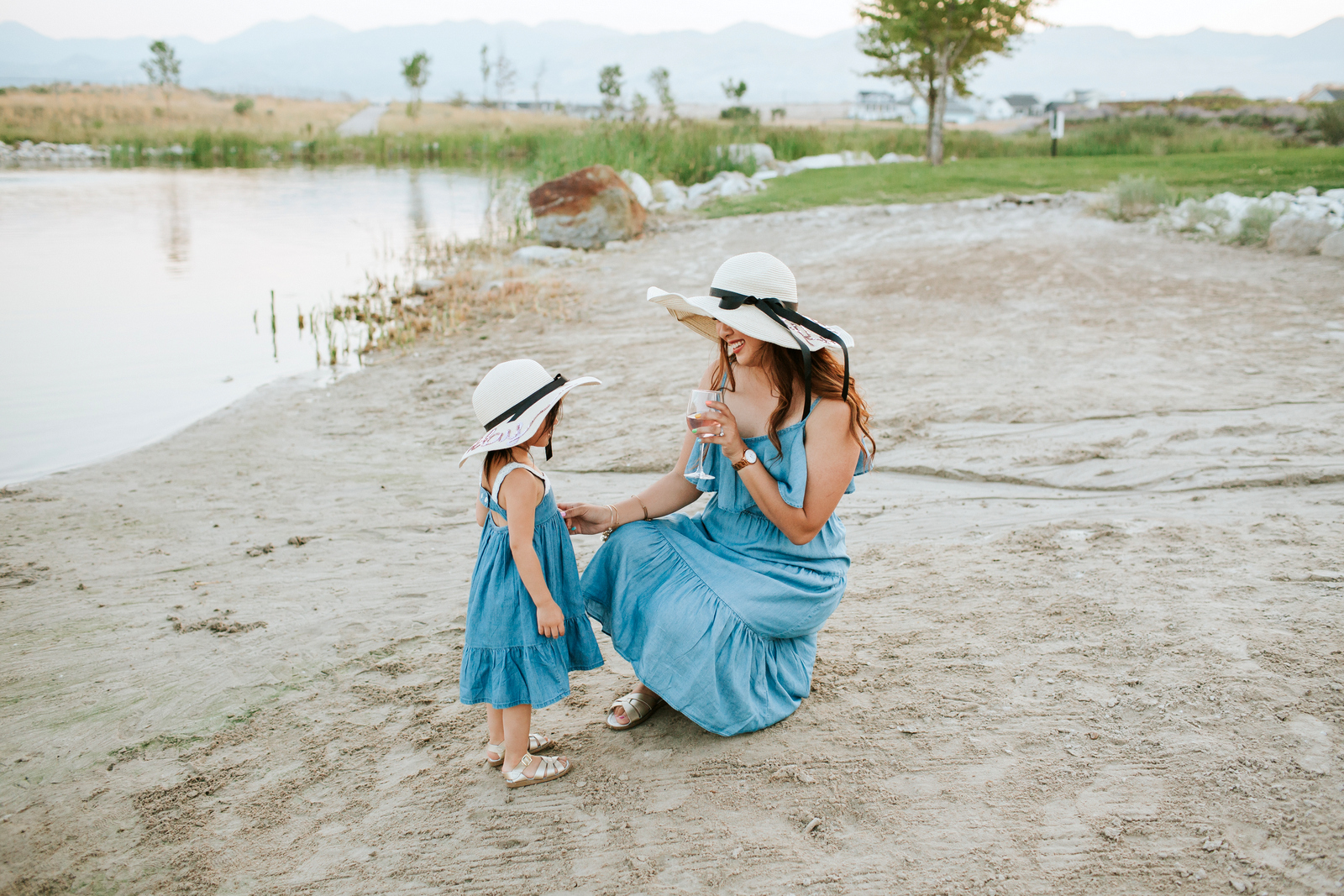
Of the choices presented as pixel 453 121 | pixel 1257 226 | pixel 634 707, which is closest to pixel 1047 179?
pixel 1257 226

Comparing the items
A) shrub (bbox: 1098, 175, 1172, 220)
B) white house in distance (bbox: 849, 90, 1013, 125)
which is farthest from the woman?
white house in distance (bbox: 849, 90, 1013, 125)

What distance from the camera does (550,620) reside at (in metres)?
2.49

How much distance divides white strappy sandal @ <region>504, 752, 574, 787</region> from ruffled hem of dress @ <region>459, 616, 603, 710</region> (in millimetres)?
180

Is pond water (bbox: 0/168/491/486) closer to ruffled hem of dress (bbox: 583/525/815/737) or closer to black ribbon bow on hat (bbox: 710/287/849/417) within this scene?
ruffled hem of dress (bbox: 583/525/815/737)

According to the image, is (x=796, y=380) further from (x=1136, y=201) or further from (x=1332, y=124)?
(x=1332, y=124)

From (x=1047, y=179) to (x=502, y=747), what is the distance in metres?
15.3

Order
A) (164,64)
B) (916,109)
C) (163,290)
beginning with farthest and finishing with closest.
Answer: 1. (916,109)
2. (164,64)
3. (163,290)

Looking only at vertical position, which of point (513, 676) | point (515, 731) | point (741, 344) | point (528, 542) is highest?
point (741, 344)

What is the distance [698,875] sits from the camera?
221cm

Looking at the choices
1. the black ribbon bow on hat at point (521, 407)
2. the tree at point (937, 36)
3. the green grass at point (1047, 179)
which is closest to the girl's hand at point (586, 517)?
the black ribbon bow on hat at point (521, 407)

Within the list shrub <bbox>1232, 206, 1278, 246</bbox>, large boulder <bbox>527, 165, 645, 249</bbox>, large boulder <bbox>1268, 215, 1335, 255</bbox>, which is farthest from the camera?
large boulder <bbox>527, 165, 645, 249</bbox>

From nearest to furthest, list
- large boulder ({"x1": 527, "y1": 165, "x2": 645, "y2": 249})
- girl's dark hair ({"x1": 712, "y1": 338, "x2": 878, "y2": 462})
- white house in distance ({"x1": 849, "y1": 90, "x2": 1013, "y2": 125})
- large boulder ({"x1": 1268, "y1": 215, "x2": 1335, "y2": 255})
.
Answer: girl's dark hair ({"x1": 712, "y1": 338, "x2": 878, "y2": 462}) < large boulder ({"x1": 1268, "y1": 215, "x2": 1335, "y2": 255}) < large boulder ({"x1": 527, "y1": 165, "x2": 645, "y2": 249}) < white house in distance ({"x1": 849, "y1": 90, "x2": 1013, "y2": 125})

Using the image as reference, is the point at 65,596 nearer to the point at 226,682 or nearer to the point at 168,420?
the point at 226,682

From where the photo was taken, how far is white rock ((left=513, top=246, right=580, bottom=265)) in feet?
40.0
